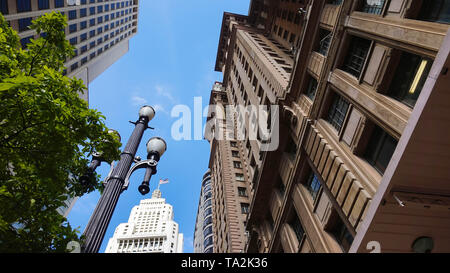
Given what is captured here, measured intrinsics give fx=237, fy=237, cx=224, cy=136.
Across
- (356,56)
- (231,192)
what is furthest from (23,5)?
(231,192)

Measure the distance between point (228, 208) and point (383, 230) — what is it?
90.1 feet

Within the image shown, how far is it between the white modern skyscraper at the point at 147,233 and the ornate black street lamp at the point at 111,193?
114669mm

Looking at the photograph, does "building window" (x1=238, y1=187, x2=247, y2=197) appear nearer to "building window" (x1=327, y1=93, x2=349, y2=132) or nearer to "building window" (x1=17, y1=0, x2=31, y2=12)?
"building window" (x1=327, y1=93, x2=349, y2=132)

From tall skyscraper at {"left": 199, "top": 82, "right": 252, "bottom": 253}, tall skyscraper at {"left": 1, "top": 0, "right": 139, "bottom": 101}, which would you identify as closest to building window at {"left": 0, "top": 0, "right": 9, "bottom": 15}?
tall skyscraper at {"left": 1, "top": 0, "right": 139, "bottom": 101}

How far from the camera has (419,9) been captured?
25.0 ft

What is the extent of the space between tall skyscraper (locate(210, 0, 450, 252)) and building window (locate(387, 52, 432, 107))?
4 centimetres

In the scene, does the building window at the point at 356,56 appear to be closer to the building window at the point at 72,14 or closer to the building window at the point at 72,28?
the building window at the point at 72,14

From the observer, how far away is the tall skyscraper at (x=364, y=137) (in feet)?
19.5

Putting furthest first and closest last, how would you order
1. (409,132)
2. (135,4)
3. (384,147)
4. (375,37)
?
1. (135,4)
2. (375,37)
3. (384,147)
4. (409,132)

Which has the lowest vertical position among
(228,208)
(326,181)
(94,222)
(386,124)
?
(228,208)

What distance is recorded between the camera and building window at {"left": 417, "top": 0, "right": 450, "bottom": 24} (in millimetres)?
6680

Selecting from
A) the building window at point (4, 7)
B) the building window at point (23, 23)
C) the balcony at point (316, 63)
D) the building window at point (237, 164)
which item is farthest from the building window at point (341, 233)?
the building window at point (23, 23)
